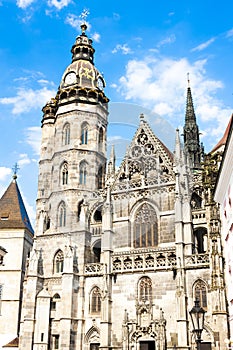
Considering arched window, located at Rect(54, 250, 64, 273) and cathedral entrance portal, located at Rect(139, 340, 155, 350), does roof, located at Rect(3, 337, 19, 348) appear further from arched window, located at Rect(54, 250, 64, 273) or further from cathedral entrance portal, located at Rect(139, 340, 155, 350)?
cathedral entrance portal, located at Rect(139, 340, 155, 350)

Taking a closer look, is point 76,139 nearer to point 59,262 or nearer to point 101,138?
point 101,138

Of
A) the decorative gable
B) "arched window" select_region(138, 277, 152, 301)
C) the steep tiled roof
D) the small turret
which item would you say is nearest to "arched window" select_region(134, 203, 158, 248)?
the decorative gable

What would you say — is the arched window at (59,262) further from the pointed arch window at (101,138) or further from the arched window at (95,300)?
the pointed arch window at (101,138)

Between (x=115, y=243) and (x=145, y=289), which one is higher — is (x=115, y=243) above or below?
above

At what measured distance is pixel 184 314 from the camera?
30062mm

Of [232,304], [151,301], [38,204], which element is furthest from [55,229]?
[232,304]

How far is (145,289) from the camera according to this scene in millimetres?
33000

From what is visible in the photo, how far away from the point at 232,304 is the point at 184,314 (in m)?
9.83

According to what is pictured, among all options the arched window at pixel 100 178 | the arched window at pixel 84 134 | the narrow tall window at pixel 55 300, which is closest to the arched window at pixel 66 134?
the arched window at pixel 84 134

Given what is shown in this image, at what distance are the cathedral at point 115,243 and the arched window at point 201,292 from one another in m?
0.07

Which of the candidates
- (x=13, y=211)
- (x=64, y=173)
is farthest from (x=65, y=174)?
(x=13, y=211)

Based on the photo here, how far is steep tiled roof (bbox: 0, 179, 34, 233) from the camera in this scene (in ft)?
142

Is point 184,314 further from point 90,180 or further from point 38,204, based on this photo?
point 38,204

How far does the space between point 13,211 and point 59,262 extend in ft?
34.6
